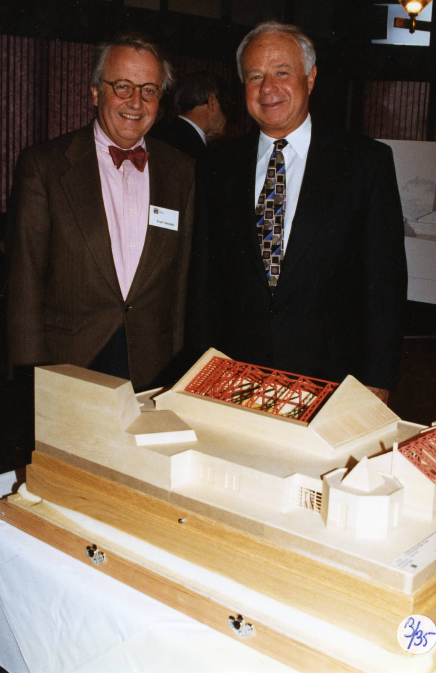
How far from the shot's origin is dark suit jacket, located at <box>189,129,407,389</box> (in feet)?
7.43

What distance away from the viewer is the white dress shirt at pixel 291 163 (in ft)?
7.59

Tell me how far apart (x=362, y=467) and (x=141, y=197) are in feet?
5.23

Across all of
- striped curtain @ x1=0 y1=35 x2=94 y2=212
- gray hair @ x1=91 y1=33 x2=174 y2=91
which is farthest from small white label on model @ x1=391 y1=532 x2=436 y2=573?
striped curtain @ x1=0 y1=35 x2=94 y2=212

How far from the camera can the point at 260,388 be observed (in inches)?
63.5

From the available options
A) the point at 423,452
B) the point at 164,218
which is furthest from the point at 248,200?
the point at 423,452

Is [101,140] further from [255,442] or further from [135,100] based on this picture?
[255,442]

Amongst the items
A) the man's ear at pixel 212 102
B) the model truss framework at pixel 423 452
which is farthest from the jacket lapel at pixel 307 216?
the man's ear at pixel 212 102

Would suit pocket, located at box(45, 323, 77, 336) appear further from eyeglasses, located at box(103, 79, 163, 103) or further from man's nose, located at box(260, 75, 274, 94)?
man's nose, located at box(260, 75, 274, 94)

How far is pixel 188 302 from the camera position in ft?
8.23

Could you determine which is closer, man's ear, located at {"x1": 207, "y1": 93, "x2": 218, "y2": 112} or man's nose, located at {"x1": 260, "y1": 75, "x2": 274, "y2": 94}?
man's nose, located at {"x1": 260, "y1": 75, "x2": 274, "y2": 94}

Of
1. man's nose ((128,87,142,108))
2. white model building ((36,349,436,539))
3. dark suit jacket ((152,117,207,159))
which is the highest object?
dark suit jacket ((152,117,207,159))

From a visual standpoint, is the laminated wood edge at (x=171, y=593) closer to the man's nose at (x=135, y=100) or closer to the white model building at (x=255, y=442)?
the white model building at (x=255, y=442)

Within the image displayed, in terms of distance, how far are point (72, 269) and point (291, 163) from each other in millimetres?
864

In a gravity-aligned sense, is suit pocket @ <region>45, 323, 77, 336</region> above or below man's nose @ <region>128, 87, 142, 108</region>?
below
